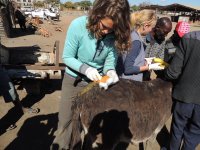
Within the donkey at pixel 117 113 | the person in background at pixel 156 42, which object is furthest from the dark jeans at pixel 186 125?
the person in background at pixel 156 42

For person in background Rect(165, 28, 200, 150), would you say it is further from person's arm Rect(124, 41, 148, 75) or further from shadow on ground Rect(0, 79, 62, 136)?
shadow on ground Rect(0, 79, 62, 136)

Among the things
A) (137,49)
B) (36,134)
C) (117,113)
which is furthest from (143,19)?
(36,134)

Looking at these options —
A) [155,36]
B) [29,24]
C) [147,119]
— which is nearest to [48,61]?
[155,36]

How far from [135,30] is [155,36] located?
0.95 meters

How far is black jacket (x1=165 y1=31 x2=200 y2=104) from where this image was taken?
2.66m

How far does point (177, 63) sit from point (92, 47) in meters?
1.11

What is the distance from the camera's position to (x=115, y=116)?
8.27 ft

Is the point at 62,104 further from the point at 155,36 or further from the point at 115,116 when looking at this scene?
the point at 155,36

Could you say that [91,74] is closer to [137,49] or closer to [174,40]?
[137,49]

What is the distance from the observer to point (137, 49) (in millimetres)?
2959

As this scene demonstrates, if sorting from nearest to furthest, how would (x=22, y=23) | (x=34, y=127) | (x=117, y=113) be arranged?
1. (x=117, y=113)
2. (x=34, y=127)
3. (x=22, y=23)

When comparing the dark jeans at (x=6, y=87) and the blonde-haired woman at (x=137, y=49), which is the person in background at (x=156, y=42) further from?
the dark jeans at (x=6, y=87)

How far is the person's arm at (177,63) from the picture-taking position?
9.08 feet

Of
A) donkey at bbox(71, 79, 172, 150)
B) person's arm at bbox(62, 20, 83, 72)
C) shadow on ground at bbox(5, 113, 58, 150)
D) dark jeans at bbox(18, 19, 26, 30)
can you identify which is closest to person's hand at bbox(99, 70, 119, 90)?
donkey at bbox(71, 79, 172, 150)
